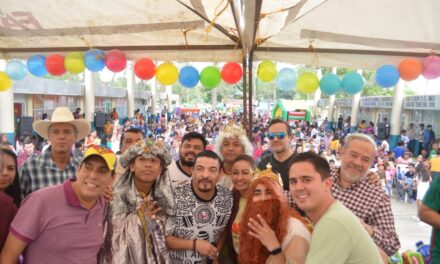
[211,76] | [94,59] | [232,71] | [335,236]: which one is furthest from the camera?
[211,76]

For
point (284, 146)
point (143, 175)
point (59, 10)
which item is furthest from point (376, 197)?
point (59, 10)

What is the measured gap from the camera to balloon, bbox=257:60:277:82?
4.60m

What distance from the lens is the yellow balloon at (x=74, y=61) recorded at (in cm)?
432

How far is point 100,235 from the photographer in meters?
1.93

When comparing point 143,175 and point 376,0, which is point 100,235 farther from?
A: point 376,0

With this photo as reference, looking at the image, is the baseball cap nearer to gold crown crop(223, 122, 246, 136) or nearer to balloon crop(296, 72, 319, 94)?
gold crown crop(223, 122, 246, 136)

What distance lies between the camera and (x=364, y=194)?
2.27 meters

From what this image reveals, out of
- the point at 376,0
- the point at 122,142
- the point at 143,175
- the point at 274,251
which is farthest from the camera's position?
the point at 122,142

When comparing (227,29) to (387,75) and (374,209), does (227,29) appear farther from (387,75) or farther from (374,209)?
(374,209)

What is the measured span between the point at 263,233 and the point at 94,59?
3.27 metres

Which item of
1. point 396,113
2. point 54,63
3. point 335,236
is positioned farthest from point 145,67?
point 396,113

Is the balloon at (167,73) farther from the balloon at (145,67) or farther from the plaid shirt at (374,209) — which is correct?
the plaid shirt at (374,209)

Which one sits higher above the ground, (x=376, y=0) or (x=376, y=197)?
(x=376, y=0)

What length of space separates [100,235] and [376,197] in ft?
5.69
